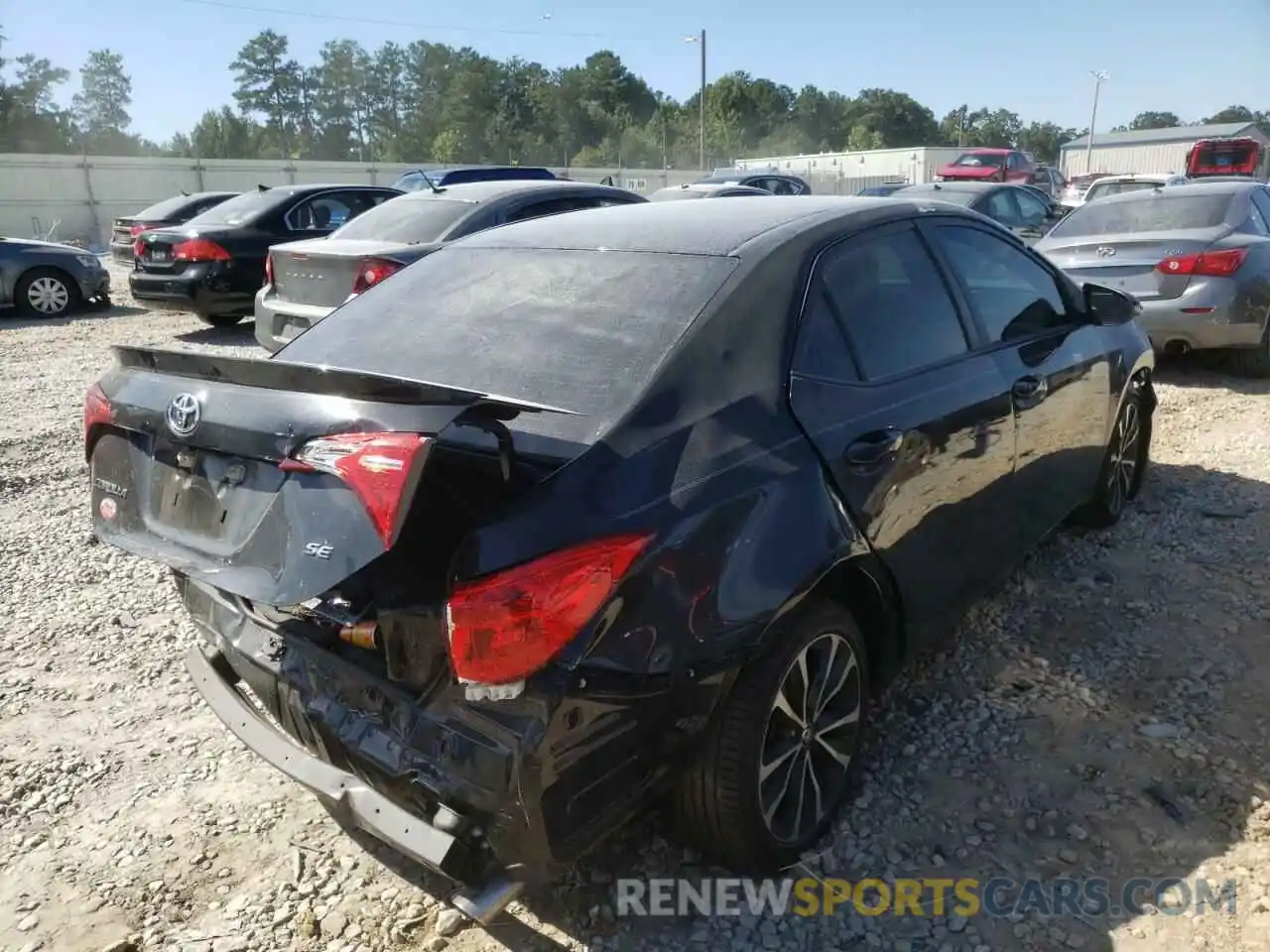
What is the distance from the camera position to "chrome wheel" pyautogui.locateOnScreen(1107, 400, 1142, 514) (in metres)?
4.71

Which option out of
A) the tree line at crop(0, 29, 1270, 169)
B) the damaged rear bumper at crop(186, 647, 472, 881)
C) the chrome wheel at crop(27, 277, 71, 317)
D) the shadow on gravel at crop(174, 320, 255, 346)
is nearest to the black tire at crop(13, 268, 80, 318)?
the chrome wheel at crop(27, 277, 71, 317)

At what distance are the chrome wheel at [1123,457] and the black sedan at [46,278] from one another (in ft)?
43.3

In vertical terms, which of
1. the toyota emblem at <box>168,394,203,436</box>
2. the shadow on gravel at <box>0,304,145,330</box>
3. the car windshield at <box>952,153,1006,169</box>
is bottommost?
the shadow on gravel at <box>0,304,145,330</box>

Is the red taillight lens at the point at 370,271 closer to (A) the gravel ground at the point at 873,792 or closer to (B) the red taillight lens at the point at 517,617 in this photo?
(A) the gravel ground at the point at 873,792

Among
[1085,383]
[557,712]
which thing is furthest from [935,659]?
[557,712]

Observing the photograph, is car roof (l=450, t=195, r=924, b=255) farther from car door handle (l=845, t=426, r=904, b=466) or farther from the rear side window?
car door handle (l=845, t=426, r=904, b=466)

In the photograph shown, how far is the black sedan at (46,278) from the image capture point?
12.6m

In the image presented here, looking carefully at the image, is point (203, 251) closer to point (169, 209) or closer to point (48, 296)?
point (48, 296)

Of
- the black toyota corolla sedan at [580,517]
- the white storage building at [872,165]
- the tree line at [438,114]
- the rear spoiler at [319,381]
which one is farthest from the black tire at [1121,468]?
the tree line at [438,114]

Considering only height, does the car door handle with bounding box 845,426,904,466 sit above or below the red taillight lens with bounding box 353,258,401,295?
below

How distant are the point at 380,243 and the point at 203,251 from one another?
405cm

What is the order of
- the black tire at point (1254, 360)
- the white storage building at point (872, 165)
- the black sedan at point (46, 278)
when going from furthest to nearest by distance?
1. the white storage building at point (872, 165)
2. the black sedan at point (46, 278)
3. the black tire at point (1254, 360)

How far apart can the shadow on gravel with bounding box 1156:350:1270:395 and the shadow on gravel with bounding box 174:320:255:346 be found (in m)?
9.29

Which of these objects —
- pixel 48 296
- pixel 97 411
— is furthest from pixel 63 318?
pixel 97 411
